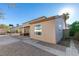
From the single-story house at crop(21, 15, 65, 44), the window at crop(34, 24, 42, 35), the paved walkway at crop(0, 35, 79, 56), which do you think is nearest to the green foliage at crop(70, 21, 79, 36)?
the paved walkway at crop(0, 35, 79, 56)

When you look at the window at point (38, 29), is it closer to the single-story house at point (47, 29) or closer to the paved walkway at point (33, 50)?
the single-story house at point (47, 29)

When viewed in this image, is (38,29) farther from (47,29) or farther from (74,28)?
(74,28)

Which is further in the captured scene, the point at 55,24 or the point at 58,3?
the point at 55,24

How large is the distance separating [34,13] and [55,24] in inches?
53.8

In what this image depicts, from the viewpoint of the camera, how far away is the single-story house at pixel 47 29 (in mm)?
5579

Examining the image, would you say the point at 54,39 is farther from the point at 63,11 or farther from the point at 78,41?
the point at 63,11

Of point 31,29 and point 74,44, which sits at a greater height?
point 31,29

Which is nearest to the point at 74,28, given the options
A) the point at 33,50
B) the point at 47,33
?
the point at 47,33

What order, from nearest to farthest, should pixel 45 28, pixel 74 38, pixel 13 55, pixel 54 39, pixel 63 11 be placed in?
pixel 13 55, pixel 63 11, pixel 74 38, pixel 54 39, pixel 45 28

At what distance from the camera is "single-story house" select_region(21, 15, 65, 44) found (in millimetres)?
5579

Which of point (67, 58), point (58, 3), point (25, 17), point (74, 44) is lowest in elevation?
point (67, 58)

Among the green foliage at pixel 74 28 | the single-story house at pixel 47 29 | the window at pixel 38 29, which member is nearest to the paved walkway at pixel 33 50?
the green foliage at pixel 74 28

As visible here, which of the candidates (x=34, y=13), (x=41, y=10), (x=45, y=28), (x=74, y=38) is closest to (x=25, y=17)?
(x=34, y=13)

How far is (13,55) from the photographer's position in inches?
172
